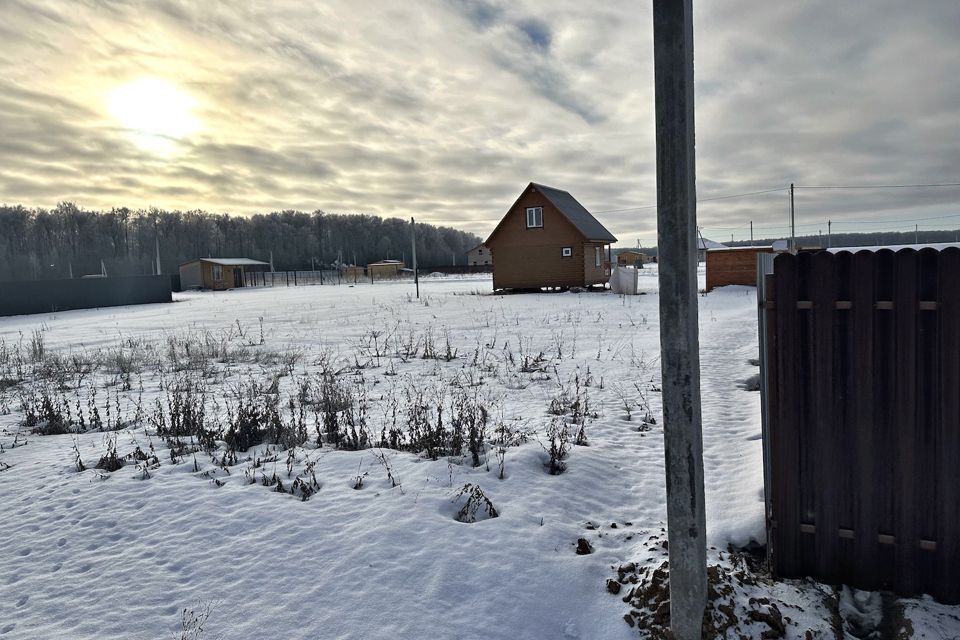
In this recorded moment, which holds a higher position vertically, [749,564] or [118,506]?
[118,506]

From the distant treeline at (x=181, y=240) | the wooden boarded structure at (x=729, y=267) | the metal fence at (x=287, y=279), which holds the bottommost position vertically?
the wooden boarded structure at (x=729, y=267)

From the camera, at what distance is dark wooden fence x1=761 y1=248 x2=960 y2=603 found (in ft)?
9.02

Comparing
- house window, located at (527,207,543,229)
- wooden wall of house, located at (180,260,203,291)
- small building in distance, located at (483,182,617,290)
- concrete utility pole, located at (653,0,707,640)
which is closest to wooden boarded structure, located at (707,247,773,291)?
small building in distance, located at (483,182,617,290)

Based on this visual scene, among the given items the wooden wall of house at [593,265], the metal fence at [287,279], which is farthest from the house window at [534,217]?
the metal fence at [287,279]

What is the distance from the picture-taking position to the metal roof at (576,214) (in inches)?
1200

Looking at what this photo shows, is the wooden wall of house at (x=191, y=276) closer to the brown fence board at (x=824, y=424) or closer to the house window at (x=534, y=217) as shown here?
the house window at (x=534, y=217)

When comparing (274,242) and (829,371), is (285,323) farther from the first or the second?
(274,242)

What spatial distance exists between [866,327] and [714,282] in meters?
25.2

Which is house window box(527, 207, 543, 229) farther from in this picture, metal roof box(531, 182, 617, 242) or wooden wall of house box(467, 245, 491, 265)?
wooden wall of house box(467, 245, 491, 265)

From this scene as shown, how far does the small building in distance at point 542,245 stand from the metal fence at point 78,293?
21.6 m

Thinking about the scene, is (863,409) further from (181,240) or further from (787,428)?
(181,240)

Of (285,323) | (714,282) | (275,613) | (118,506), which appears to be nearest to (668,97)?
(275,613)

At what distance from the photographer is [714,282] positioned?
85.6 ft

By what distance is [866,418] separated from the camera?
2896 mm
